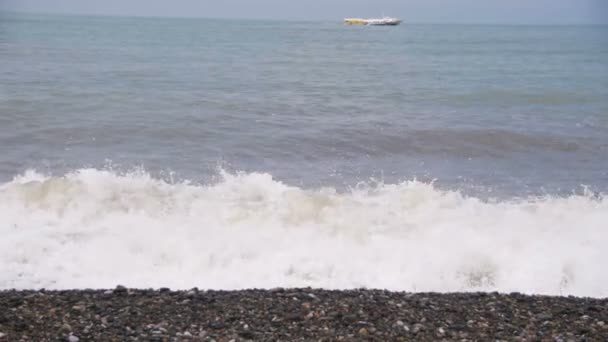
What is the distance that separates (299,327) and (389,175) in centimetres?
806

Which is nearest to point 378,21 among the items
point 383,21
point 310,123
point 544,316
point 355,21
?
point 383,21

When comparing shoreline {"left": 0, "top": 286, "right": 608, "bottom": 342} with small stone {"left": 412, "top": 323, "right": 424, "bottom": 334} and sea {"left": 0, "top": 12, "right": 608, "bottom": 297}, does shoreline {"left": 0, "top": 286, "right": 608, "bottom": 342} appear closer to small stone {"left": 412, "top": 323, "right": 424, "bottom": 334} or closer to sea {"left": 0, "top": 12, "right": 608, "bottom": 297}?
small stone {"left": 412, "top": 323, "right": 424, "bottom": 334}

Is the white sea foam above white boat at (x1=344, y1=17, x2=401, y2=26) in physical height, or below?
below

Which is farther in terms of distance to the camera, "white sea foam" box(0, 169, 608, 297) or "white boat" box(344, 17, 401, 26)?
"white boat" box(344, 17, 401, 26)

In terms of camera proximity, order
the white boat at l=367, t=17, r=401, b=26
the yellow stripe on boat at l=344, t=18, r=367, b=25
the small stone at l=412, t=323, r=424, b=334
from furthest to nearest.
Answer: the yellow stripe on boat at l=344, t=18, r=367, b=25, the white boat at l=367, t=17, r=401, b=26, the small stone at l=412, t=323, r=424, b=334

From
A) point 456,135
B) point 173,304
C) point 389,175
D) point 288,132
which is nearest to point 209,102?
point 288,132

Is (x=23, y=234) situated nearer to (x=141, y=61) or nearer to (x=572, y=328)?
(x=572, y=328)

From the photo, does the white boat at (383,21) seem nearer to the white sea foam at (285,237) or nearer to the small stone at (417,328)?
the white sea foam at (285,237)

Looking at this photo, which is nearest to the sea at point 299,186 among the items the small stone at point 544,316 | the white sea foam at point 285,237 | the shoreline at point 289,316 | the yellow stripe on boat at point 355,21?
the white sea foam at point 285,237

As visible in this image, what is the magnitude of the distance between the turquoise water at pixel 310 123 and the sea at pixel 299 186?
3.3 inches

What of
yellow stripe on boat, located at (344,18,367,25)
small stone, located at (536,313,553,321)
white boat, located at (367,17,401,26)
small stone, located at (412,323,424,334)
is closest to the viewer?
small stone, located at (412,323,424,334)

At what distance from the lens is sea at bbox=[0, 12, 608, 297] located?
847 centimetres

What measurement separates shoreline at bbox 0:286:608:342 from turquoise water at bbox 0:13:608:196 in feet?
20.5

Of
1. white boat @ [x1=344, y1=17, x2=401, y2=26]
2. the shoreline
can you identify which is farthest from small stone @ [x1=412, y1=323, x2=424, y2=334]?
white boat @ [x1=344, y1=17, x2=401, y2=26]
